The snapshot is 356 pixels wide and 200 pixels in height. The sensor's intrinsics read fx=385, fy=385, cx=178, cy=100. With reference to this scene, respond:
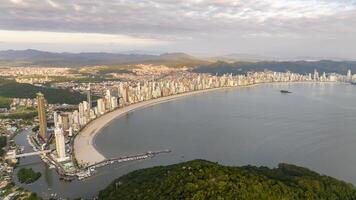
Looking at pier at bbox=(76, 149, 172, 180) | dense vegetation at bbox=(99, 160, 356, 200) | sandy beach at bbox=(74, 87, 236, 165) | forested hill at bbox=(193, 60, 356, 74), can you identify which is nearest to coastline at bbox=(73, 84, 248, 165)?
sandy beach at bbox=(74, 87, 236, 165)

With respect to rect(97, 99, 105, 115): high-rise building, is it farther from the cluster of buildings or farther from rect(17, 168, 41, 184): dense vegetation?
rect(17, 168, 41, 184): dense vegetation

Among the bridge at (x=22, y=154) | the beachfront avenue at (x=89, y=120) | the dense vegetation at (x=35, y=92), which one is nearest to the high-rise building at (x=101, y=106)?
the beachfront avenue at (x=89, y=120)

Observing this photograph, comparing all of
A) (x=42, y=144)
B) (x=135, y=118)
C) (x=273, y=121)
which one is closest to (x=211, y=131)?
(x=273, y=121)

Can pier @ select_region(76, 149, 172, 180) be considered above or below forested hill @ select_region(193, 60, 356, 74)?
→ below

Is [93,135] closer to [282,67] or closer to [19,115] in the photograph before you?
[19,115]

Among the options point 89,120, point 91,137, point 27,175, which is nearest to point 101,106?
point 89,120

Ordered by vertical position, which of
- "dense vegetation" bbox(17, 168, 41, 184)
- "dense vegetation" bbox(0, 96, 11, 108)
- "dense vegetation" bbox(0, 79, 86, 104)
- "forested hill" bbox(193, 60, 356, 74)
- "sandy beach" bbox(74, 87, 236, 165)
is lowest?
"dense vegetation" bbox(17, 168, 41, 184)
